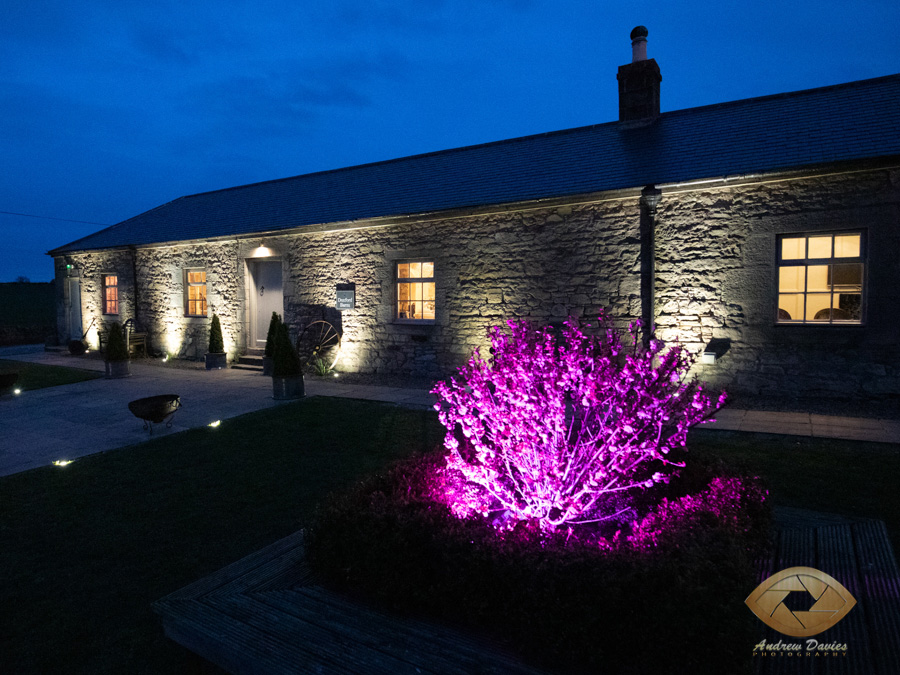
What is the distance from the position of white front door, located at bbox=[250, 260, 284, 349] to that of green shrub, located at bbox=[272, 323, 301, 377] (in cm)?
411

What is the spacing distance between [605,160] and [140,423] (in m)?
9.19

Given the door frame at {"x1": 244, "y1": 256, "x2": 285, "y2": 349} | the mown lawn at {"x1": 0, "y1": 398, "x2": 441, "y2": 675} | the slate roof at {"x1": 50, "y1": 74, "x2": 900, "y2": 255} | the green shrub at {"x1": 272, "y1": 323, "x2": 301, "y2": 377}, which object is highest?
the slate roof at {"x1": 50, "y1": 74, "x2": 900, "y2": 255}

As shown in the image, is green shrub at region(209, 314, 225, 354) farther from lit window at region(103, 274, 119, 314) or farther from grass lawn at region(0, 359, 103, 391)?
lit window at region(103, 274, 119, 314)

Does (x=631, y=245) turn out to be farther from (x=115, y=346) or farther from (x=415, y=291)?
(x=115, y=346)

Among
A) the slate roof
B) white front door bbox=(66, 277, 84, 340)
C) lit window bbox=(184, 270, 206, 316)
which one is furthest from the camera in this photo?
white front door bbox=(66, 277, 84, 340)

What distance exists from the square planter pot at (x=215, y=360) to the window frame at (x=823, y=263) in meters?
12.2

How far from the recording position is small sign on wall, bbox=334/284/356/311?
38.3 ft

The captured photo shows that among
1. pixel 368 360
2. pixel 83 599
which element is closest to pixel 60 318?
pixel 368 360

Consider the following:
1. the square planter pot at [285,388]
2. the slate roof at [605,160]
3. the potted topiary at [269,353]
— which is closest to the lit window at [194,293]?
the slate roof at [605,160]

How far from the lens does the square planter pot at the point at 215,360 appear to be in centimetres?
1332

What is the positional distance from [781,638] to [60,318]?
2219 cm

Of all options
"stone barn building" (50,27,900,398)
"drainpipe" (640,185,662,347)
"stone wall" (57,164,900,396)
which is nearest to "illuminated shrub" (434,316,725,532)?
"stone wall" (57,164,900,396)

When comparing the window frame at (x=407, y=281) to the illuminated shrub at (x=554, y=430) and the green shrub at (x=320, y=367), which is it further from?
the illuminated shrub at (x=554, y=430)

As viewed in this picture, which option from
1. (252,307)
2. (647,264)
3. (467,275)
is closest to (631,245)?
(647,264)
